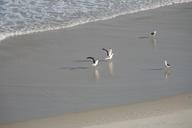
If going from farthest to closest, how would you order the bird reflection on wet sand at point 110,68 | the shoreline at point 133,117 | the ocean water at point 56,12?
1. the ocean water at point 56,12
2. the bird reflection on wet sand at point 110,68
3. the shoreline at point 133,117

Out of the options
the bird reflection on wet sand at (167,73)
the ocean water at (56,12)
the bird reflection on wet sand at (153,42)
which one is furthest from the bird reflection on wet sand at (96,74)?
the ocean water at (56,12)

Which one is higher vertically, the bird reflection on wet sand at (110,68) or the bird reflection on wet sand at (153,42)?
the bird reflection on wet sand at (153,42)

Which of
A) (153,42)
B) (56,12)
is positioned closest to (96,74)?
(153,42)

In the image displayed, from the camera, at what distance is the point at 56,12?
11969 millimetres

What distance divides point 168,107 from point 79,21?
5.03m

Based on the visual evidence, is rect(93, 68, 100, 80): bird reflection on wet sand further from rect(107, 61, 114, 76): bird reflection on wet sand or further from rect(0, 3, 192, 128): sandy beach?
rect(107, 61, 114, 76): bird reflection on wet sand

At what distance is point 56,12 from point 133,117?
19.9ft

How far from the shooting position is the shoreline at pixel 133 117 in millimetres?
5977

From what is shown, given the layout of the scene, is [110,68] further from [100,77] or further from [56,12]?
[56,12]

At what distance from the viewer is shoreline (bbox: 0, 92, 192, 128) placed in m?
5.98

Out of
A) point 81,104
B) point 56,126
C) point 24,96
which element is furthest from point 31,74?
point 56,126

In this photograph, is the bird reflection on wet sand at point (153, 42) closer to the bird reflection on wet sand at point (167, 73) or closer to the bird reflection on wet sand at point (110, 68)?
the bird reflection on wet sand at point (110, 68)

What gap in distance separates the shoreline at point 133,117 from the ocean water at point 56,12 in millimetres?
4181

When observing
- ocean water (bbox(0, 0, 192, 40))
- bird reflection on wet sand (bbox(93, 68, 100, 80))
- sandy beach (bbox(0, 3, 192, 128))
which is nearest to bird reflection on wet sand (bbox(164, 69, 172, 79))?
sandy beach (bbox(0, 3, 192, 128))
